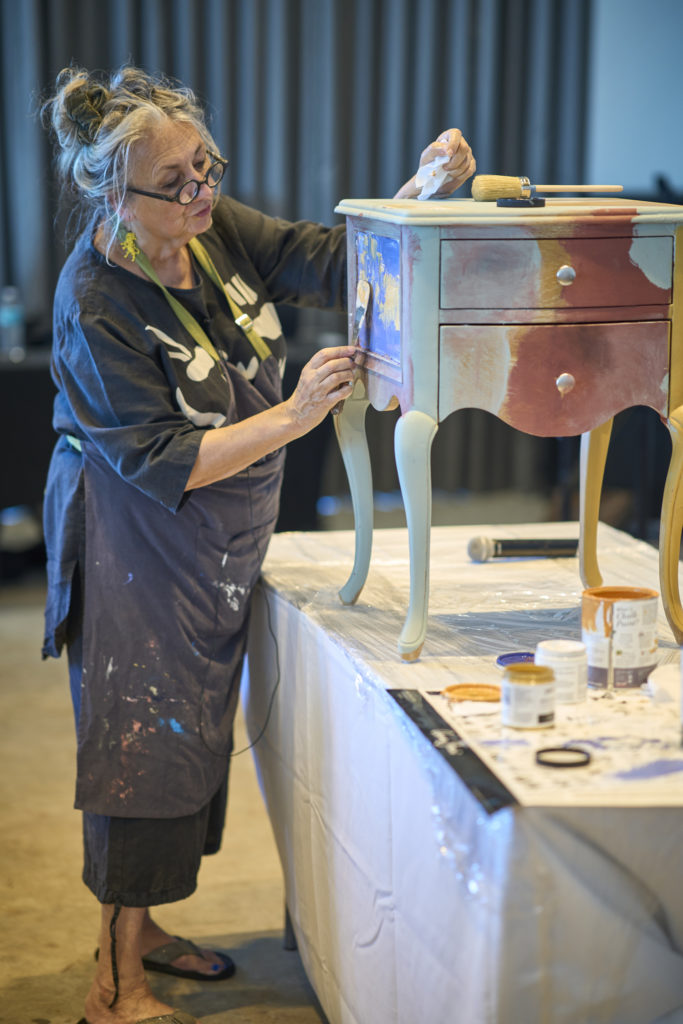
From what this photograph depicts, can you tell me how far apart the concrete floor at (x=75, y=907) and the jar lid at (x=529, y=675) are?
34.1 inches

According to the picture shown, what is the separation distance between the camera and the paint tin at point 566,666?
1312mm

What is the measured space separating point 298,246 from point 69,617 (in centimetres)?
72

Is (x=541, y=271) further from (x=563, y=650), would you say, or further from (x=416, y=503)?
(x=563, y=650)

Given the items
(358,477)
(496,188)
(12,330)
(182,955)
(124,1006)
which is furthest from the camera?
(12,330)

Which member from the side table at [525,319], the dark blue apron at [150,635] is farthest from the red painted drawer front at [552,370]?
the dark blue apron at [150,635]

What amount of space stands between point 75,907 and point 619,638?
4.34 ft

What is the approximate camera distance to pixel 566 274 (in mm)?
1435

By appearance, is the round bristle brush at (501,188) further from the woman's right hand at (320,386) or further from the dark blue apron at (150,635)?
the dark blue apron at (150,635)

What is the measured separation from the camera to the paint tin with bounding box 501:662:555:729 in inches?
49.4

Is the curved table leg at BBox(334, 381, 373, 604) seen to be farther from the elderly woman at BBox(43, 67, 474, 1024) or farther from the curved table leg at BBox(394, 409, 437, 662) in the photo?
the curved table leg at BBox(394, 409, 437, 662)

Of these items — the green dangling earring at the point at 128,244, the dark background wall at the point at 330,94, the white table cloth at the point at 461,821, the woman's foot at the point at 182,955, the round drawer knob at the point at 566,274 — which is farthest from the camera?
the dark background wall at the point at 330,94

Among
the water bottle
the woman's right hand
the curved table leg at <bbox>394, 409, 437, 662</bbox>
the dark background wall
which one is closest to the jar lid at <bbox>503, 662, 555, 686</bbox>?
the curved table leg at <bbox>394, 409, 437, 662</bbox>

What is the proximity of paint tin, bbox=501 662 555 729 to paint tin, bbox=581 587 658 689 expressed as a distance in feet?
0.39

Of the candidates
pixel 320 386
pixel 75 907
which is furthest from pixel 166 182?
pixel 75 907
